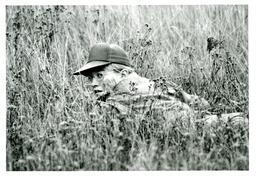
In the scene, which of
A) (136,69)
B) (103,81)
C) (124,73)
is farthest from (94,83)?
(136,69)

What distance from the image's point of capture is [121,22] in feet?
17.6

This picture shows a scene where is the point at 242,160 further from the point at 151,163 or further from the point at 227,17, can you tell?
the point at 227,17

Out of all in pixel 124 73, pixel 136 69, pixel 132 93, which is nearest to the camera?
pixel 132 93

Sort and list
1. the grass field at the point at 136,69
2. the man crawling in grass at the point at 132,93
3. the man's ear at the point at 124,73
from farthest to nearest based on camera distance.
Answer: the man's ear at the point at 124,73, the man crawling in grass at the point at 132,93, the grass field at the point at 136,69

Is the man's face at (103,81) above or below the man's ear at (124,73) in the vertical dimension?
below

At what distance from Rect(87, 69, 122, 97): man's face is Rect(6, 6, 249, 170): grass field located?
135mm

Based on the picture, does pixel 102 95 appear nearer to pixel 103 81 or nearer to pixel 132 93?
pixel 103 81

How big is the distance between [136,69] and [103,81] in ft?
2.31

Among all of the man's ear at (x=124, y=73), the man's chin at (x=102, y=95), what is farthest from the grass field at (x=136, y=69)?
the man's ear at (x=124, y=73)

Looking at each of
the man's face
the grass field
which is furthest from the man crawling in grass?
the grass field

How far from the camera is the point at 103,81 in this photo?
4.37 meters

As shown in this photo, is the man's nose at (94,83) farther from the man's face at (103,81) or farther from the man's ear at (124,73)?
the man's ear at (124,73)

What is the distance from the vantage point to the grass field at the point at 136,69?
380cm
